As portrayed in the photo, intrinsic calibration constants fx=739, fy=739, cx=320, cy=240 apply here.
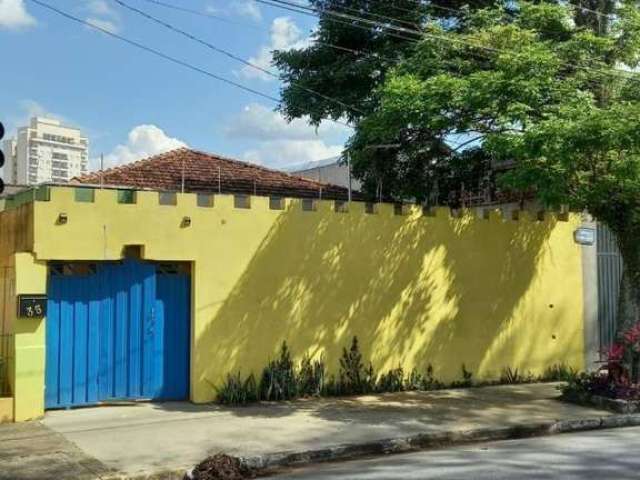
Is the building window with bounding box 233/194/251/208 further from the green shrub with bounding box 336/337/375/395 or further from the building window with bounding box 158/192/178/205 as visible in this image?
the green shrub with bounding box 336/337/375/395

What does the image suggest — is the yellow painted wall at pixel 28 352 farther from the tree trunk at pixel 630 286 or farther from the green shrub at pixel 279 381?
the tree trunk at pixel 630 286

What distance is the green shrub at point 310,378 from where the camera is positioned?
11.4 meters

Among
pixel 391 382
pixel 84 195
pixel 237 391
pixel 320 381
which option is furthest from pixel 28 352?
pixel 391 382

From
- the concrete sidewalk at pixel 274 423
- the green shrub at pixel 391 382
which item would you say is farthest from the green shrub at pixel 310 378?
the green shrub at pixel 391 382

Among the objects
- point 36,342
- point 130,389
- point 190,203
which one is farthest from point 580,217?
point 36,342

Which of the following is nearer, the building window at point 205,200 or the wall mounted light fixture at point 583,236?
the building window at point 205,200

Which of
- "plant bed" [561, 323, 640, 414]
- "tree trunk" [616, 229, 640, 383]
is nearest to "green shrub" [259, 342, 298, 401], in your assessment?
"plant bed" [561, 323, 640, 414]

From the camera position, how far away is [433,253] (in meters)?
12.9

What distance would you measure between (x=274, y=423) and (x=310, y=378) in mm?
2072

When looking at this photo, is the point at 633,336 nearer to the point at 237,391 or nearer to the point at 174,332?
the point at 237,391

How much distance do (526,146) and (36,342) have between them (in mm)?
7053

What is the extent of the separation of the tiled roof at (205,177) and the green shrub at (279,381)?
271 inches

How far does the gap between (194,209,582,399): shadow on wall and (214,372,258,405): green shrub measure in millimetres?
130

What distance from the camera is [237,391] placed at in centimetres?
1079
